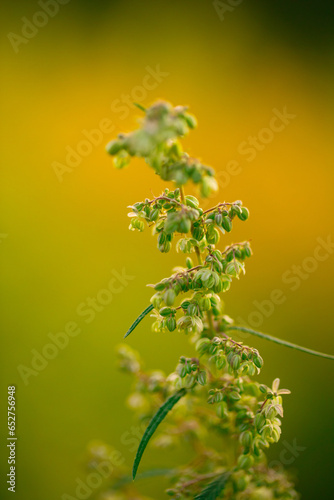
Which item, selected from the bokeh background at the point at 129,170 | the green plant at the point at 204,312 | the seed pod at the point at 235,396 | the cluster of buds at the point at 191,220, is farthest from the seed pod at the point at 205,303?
the bokeh background at the point at 129,170

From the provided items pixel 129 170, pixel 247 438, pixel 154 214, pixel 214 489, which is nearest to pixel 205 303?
pixel 154 214

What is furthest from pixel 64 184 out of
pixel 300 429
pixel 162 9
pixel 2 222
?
pixel 300 429

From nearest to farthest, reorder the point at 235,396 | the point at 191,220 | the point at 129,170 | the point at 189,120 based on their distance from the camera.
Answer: the point at 189,120, the point at 191,220, the point at 235,396, the point at 129,170

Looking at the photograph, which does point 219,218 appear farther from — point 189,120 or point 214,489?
point 214,489

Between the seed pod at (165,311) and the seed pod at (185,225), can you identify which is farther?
the seed pod at (165,311)

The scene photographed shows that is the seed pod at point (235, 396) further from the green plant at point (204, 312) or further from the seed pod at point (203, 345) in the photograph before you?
the seed pod at point (203, 345)

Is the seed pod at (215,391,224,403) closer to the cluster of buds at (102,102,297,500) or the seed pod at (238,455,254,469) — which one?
the cluster of buds at (102,102,297,500)

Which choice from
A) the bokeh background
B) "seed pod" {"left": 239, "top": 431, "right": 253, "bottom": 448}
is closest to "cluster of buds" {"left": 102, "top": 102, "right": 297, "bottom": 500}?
"seed pod" {"left": 239, "top": 431, "right": 253, "bottom": 448}

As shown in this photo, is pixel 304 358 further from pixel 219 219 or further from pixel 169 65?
pixel 169 65
